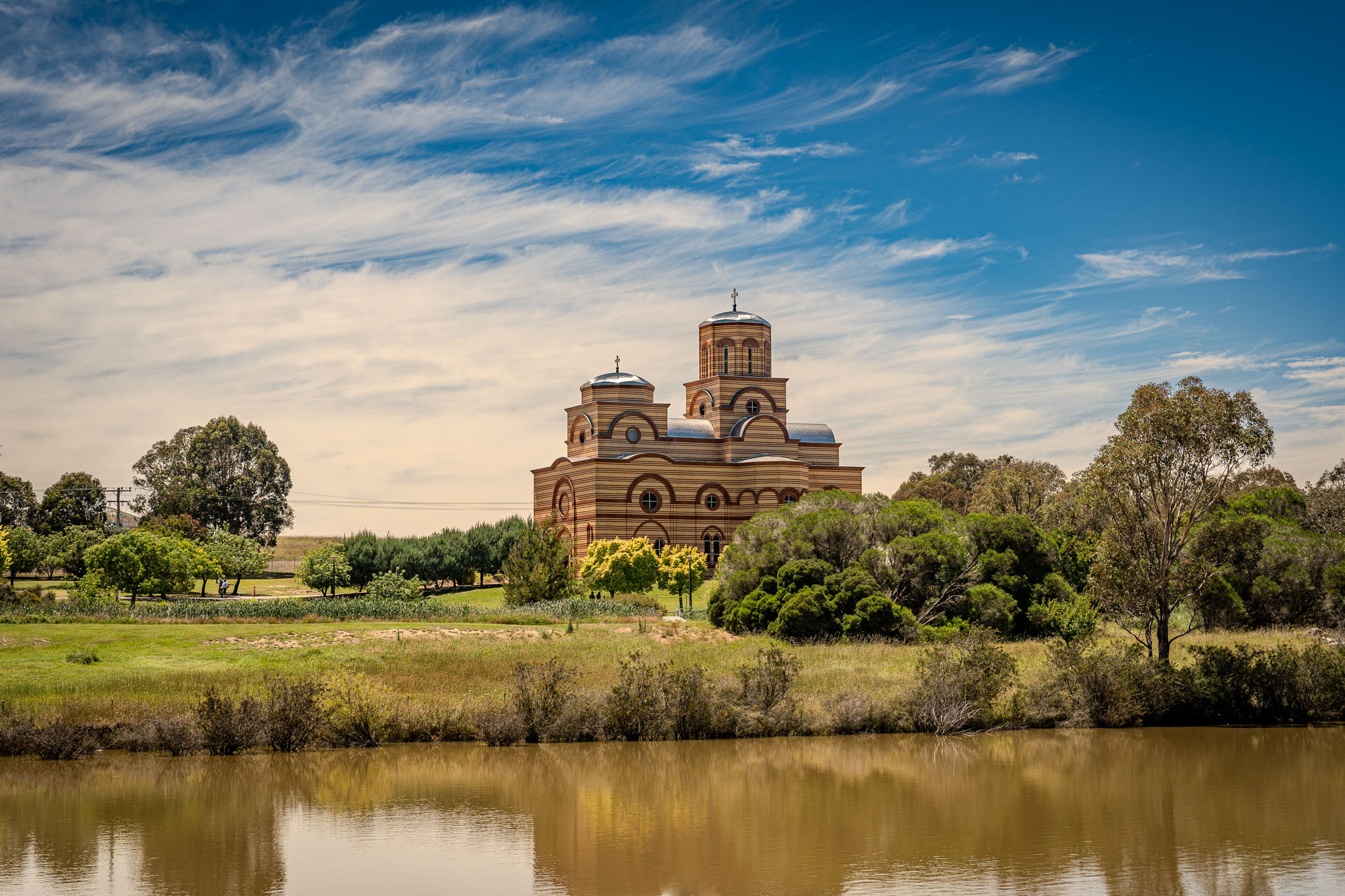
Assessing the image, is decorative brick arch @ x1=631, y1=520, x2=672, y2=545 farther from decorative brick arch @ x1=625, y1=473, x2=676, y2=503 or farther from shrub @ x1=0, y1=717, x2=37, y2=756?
shrub @ x1=0, y1=717, x2=37, y2=756

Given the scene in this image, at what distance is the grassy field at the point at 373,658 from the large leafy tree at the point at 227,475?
52.6 meters

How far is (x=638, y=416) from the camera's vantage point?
65625 mm

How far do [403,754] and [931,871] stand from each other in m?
11.2

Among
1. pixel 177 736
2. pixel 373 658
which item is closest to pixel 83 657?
pixel 373 658

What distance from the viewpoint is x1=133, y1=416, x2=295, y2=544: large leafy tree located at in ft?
278

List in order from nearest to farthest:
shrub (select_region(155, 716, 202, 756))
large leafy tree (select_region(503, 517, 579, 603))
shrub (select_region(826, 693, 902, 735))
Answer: shrub (select_region(155, 716, 202, 756)) < shrub (select_region(826, 693, 902, 735)) < large leafy tree (select_region(503, 517, 579, 603))

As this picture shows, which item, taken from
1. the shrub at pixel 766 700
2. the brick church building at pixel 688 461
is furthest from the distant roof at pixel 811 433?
the shrub at pixel 766 700

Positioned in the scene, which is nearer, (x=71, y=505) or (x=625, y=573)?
(x=625, y=573)

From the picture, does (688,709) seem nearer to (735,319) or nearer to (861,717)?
(861,717)

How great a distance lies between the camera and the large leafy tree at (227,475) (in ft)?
278

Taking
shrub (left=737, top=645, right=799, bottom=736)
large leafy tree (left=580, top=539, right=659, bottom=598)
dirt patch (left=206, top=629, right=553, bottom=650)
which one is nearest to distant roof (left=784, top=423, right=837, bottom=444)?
large leafy tree (left=580, top=539, right=659, bottom=598)

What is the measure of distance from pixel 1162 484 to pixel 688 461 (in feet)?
127

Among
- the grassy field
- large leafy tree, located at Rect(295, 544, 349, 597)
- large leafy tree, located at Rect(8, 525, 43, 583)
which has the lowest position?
the grassy field

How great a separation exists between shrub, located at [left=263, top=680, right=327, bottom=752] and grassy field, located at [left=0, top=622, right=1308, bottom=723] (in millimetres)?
2171
